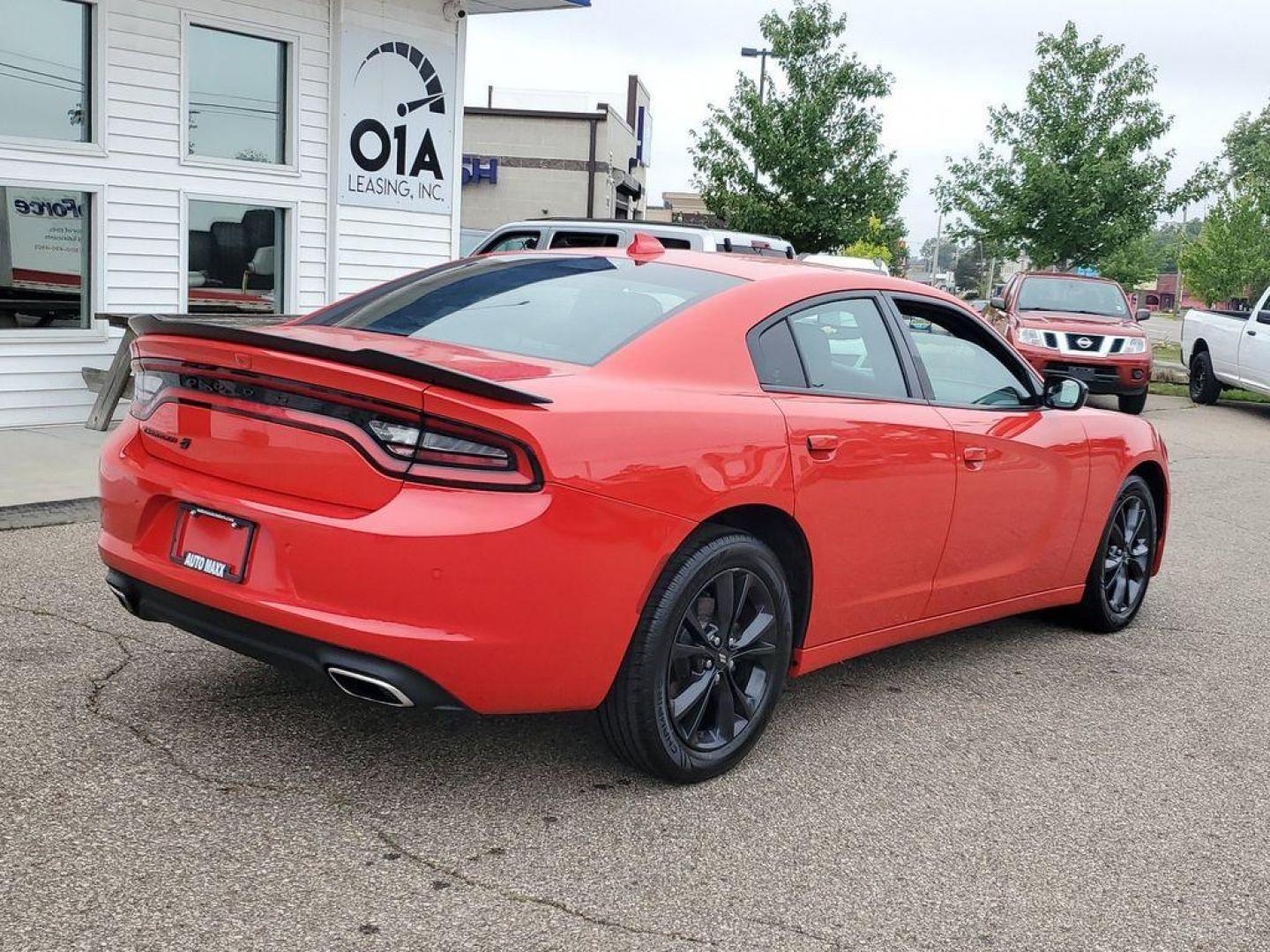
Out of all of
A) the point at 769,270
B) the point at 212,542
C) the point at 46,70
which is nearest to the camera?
the point at 212,542

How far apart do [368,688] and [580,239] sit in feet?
30.7

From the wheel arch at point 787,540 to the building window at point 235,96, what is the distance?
8394 millimetres

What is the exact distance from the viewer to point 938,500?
15.7 ft

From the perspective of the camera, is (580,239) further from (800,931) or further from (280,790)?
(800,931)

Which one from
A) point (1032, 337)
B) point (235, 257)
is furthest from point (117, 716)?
point (1032, 337)

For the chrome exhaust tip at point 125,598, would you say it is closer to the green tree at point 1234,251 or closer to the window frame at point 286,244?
the window frame at point 286,244

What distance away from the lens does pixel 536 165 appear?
4309cm

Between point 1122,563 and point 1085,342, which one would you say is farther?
point 1085,342

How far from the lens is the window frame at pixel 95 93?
10.3m

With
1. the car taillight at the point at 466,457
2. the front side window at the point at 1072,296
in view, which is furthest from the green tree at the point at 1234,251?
the car taillight at the point at 466,457

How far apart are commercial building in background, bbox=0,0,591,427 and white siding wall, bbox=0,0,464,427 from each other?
1 centimetres

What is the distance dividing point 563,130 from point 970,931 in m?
41.2

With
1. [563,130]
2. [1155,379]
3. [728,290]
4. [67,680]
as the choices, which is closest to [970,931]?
[728,290]

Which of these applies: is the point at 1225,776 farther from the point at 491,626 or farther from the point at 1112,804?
the point at 491,626
